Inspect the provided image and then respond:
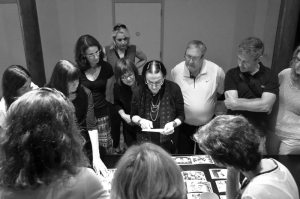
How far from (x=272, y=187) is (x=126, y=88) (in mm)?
1843

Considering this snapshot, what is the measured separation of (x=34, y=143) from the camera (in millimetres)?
1136

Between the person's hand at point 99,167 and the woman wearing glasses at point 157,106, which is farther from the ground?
the woman wearing glasses at point 157,106

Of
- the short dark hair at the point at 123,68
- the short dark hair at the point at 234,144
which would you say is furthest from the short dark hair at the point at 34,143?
the short dark hair at the point at 123,68

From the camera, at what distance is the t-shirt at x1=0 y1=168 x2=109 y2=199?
1169mm

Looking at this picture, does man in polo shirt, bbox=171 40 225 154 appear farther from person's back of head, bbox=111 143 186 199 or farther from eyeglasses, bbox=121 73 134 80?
person's back of head, bbox=111 143 186 199

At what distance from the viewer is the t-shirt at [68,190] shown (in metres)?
1.17

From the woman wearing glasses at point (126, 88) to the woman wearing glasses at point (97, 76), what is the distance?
7.5 inches

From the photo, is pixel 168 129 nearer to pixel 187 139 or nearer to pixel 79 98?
pixel 187 139

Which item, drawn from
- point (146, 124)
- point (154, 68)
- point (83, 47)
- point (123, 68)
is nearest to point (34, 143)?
point (146, 124)

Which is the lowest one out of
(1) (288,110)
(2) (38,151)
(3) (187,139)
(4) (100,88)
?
(3) (187,139)

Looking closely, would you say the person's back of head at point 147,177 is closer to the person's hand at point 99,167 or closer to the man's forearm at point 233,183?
the man's forearm at point 233,183

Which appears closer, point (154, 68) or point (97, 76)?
point (154, 68)

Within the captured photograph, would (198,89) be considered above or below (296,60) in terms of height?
below

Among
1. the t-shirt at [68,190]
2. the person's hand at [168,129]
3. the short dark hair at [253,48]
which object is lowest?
the person's hand at [168,129]
